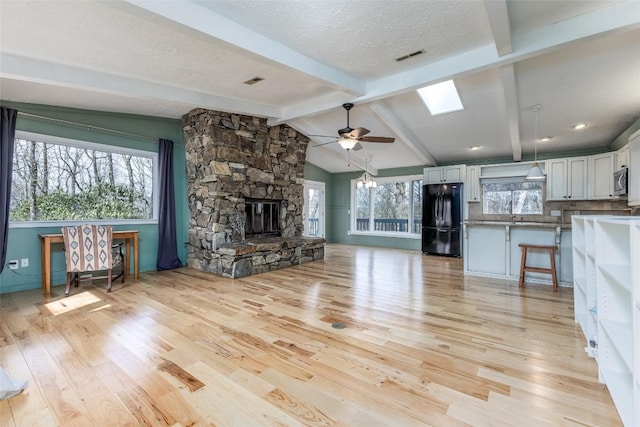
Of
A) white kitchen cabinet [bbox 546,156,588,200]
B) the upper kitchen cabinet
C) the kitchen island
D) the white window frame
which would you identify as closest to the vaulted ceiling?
white kitchen cabinet [bbox 546,156,588,200]

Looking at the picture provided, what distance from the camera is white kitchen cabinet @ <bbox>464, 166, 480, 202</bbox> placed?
6.55 meters

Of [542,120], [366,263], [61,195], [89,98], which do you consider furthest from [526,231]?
[61,195]

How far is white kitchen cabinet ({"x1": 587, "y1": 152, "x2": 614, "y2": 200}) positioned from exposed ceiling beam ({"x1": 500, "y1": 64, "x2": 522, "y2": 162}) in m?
1.30

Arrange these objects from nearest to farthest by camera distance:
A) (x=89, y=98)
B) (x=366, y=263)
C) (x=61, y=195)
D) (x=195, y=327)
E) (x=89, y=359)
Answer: (x=89, y=359) → (x=195, y=327) → (x=89, y=98) → (x=61, y=195) → (x=366, y=263)

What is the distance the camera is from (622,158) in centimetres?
481

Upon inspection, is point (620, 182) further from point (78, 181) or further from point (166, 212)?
point (78, 181)

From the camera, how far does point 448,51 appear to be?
3410 mm

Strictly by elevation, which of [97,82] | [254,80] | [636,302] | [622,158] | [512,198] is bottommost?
[636,302]

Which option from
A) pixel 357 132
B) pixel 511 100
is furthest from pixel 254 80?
pixel 511 100

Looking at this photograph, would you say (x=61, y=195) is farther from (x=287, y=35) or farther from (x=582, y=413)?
(x=582, y=413)

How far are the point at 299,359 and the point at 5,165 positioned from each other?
434 centimetres

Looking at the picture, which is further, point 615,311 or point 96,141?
point 96,141

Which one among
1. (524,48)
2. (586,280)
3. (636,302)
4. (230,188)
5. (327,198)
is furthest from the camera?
(327,198)

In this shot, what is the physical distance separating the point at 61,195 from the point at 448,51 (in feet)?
18.4
